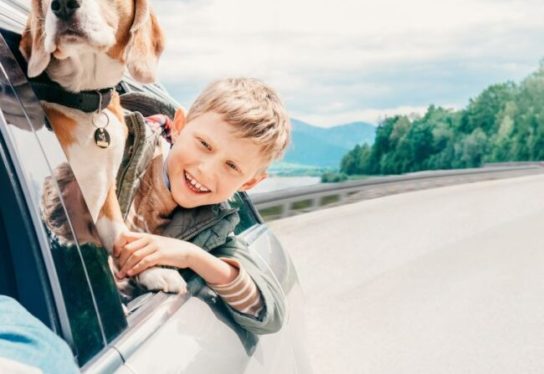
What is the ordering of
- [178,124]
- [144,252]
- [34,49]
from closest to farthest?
[34,49], [144,252], [178,124]

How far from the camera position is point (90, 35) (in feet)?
6.79

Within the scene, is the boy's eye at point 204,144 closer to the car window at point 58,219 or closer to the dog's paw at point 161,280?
the dog's paw at point 161,280

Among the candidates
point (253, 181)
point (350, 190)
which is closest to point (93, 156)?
point (253, 181)

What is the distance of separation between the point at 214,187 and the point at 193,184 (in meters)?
0.05

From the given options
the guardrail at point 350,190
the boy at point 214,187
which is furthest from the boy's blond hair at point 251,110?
→ the guardrail at point 350,190

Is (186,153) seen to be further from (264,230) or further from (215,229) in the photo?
(264,230)

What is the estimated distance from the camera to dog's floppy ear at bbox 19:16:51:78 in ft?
6.59

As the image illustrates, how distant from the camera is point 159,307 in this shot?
2.31 meters

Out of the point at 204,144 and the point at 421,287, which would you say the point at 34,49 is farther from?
the point at 421,287

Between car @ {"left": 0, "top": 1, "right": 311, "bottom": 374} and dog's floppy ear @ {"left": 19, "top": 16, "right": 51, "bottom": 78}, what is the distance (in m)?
0.02

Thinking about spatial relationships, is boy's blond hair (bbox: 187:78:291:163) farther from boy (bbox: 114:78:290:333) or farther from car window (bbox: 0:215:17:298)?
car window (bbox: 0:215:17:298)

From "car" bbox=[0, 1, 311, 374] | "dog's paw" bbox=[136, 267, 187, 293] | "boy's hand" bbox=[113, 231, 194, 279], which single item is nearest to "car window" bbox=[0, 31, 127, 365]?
"car" bbox=[0, 1, 311, 374]

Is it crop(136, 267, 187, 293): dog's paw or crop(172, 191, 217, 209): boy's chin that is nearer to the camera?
crop(136, 267, 187, 293): dog's paw

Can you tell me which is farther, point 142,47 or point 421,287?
point 421,287
